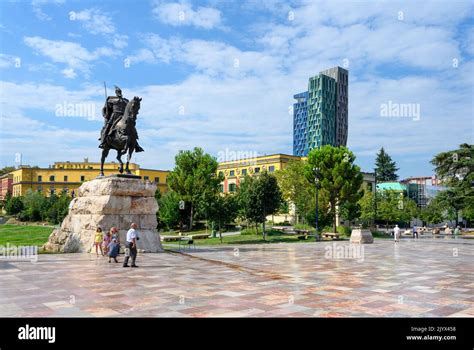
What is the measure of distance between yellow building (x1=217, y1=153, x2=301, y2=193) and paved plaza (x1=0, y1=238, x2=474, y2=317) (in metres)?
46.9

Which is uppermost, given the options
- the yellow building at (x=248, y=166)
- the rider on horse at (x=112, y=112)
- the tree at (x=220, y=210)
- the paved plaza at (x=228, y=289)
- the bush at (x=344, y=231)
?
the yellow building at (x=248, y=166)

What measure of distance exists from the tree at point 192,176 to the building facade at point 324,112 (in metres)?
78.7

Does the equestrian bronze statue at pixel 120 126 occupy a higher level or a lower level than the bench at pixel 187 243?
higher

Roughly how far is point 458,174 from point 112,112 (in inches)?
1610

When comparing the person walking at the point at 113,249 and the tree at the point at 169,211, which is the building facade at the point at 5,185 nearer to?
the tree at the point at 169,211

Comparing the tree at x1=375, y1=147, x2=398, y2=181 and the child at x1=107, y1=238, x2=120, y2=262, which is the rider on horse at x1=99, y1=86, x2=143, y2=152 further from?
the tree at x1=375, y1=147, x2=398, y2=181

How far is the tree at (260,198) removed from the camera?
33.8 m

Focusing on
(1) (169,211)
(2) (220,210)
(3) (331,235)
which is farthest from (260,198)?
(1) (169,211)

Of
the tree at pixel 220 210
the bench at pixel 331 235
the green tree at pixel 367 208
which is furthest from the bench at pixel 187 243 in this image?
the green tree at pixel 367 208

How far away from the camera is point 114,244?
1368 centimetres

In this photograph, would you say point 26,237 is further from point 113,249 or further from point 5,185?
point 5,185

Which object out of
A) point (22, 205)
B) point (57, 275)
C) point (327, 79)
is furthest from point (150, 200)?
point (327, 79)

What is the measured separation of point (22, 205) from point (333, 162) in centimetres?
5937
